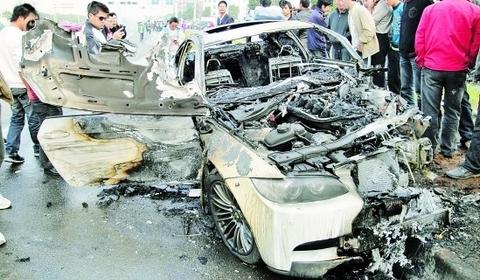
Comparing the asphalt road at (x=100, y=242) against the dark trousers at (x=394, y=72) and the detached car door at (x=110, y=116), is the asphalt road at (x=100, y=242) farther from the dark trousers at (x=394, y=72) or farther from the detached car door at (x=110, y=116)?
the dark trousers at (x=394, y=72)

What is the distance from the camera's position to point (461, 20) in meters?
4.79

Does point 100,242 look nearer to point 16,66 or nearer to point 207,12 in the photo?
point 16,66

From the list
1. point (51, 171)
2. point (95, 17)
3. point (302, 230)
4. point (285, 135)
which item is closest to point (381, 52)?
point (95, 17)

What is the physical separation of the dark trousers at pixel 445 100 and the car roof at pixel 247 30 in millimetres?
1525

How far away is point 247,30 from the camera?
16.4 feet

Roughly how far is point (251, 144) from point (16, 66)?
3.58m

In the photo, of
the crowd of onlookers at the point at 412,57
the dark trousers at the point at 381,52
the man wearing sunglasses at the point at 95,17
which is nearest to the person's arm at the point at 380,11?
the crowd of onlookers at the point at 412,57

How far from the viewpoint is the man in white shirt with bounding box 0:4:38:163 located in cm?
549

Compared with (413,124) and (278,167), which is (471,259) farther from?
(278,167)

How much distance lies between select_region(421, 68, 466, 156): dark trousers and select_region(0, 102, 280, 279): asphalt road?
2.98m

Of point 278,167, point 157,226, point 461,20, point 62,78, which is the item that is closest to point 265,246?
point 278,167

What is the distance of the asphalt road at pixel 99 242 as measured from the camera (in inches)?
138

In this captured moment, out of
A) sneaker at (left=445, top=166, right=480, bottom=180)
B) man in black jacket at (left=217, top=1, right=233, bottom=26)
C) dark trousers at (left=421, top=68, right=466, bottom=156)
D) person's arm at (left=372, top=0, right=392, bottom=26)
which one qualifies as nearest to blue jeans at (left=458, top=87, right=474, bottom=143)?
dark trousers at (left=421, top=68, right=466, bottom=156)

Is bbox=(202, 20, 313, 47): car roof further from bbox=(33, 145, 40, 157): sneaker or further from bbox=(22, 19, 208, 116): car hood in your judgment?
bbox=(33, 145, 40, 157): sneaker
